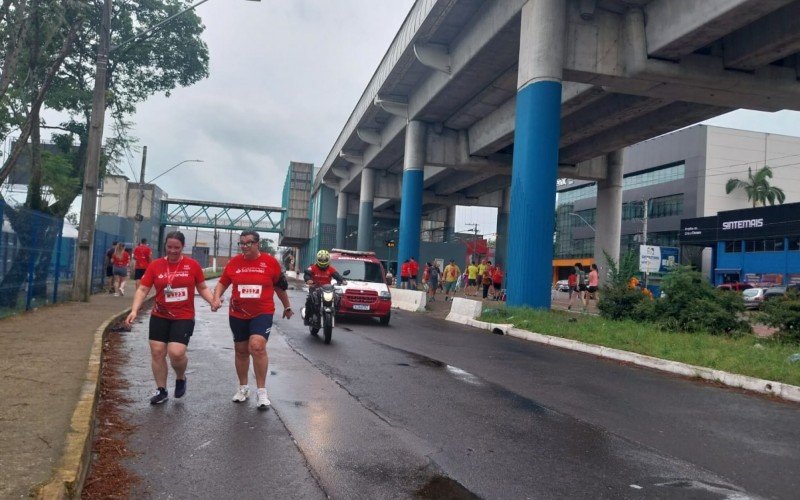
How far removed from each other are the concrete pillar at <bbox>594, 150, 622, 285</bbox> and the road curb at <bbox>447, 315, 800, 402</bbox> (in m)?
21.4

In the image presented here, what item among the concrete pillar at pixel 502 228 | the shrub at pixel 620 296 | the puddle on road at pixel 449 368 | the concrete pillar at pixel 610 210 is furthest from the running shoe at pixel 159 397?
the concrete pillar at pixel 502 228

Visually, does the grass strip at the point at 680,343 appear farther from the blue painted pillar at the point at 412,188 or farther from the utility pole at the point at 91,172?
the blue painted pillar at the point at 412,188

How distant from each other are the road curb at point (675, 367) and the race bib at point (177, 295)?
7621mm

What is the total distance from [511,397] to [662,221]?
6206cm

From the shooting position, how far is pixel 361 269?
17.7 m

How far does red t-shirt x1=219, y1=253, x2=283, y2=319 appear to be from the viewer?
6695mm

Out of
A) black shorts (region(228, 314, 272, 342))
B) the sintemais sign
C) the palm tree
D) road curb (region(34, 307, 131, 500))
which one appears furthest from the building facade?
road curb (region(34, 307, 131, 500))

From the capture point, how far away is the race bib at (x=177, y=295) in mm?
6625

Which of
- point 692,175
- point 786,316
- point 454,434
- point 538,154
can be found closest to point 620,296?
point 786,316

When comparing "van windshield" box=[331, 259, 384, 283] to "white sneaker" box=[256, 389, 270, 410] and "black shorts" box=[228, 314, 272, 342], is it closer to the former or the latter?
"black shorts" box=[228, 314, 272, 342]

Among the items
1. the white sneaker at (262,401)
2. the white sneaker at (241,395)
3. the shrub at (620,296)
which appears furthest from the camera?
the shrub at (620,296)

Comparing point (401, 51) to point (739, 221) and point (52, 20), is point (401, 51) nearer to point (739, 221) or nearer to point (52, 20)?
point (52, 20)

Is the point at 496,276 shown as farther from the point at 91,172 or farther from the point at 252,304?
the point at 252,304

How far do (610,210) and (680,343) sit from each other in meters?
24.8
